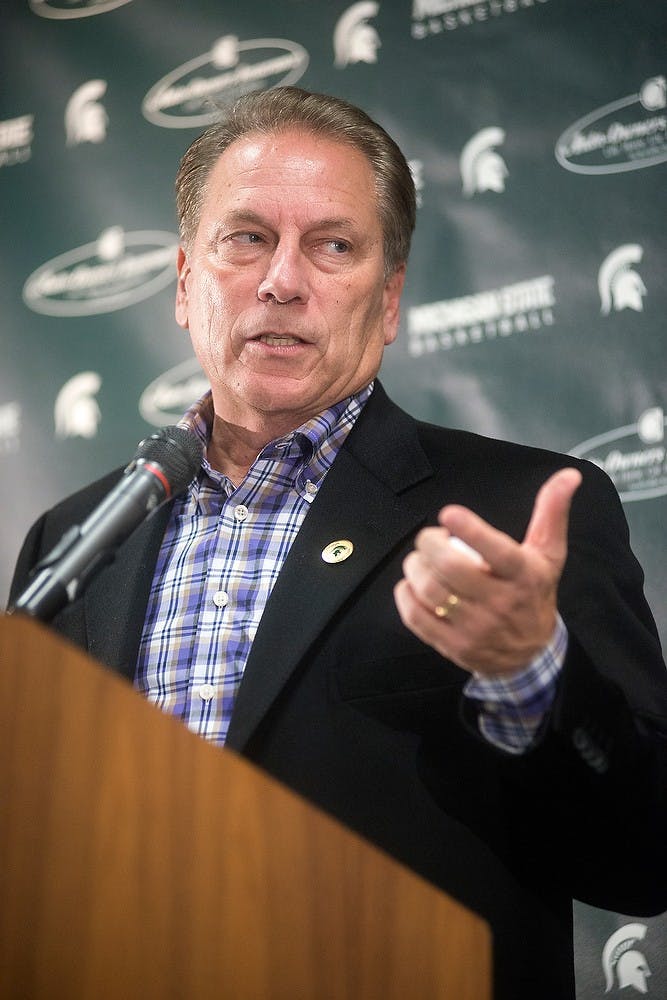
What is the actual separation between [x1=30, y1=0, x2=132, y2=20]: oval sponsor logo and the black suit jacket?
219 cm

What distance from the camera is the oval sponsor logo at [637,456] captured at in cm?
274

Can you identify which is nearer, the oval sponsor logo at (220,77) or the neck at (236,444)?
the neck at (236,444)

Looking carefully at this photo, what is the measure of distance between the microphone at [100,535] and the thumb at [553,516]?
0.50 m

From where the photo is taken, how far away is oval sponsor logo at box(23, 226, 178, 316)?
3.38 meters

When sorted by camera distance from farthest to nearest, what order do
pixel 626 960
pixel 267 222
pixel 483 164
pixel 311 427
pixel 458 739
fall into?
1. pixel 483 164
2. pixel 626 960
3. pixel 267 222
4. pixel 311 427
5. pixel 458 739

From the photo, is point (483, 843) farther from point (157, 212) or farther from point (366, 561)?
point (157, 212)

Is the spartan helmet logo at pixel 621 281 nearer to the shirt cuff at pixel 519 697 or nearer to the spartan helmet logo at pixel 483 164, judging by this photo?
the spartan helmet logo at pixel 483 164

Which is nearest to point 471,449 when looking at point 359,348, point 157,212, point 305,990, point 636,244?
point 359,348

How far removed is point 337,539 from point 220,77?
1.91 meters

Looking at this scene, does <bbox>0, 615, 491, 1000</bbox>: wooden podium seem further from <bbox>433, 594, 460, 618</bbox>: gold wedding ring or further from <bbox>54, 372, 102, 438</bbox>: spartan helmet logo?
<bbox>54, 372, 102, 438</bbox>: spartan helmet logo

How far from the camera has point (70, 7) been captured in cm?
362

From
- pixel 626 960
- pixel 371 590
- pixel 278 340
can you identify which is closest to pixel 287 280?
pixel 278 340

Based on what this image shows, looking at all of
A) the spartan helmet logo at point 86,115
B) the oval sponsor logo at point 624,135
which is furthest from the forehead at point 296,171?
the spartan helmet logo at point 86,115

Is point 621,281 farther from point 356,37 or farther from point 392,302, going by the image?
point 356,37
